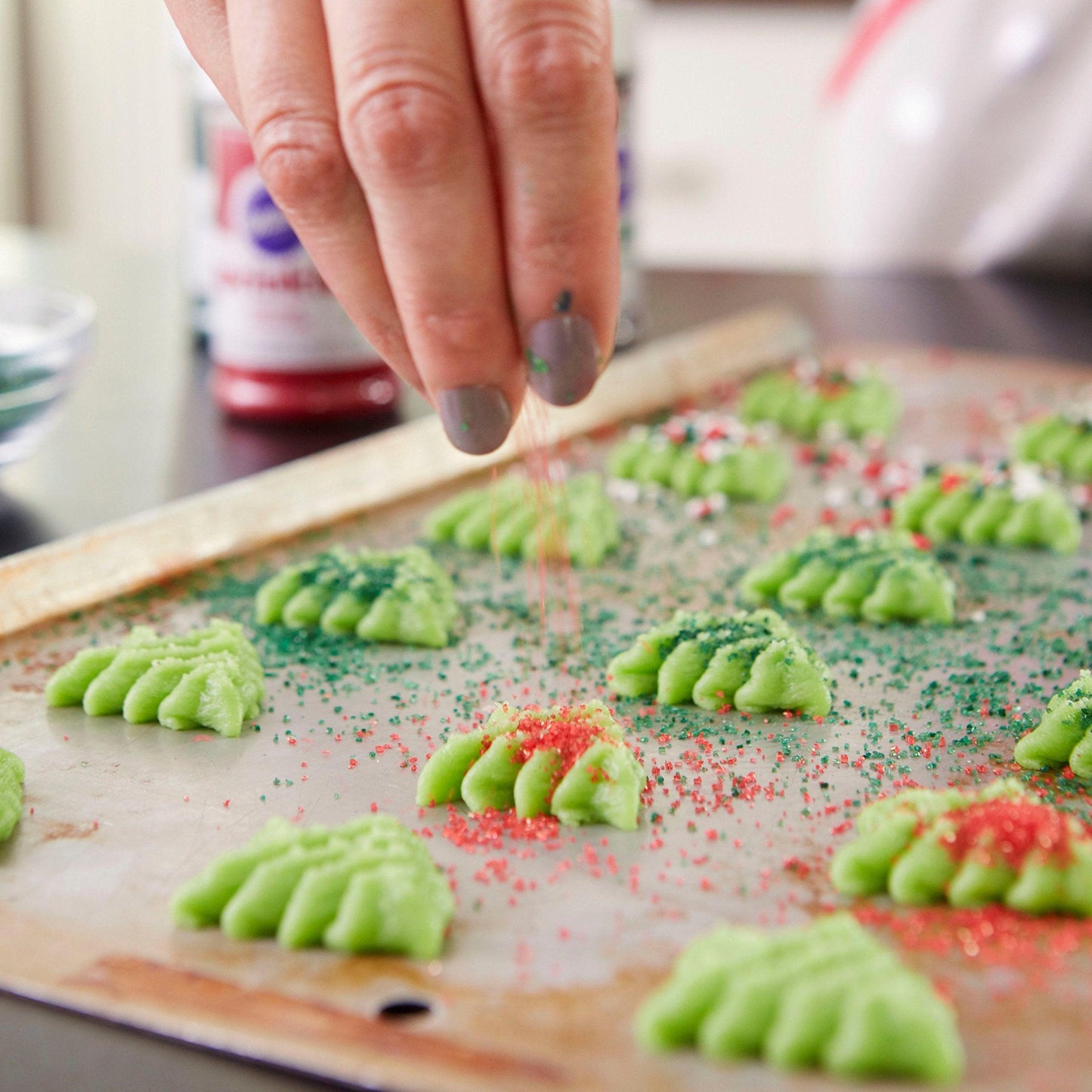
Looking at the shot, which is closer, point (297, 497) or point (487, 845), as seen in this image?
point (487, 845)

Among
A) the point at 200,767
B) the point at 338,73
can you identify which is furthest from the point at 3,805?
the point at 338,73

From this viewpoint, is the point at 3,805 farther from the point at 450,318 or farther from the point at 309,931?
the point at 450,318

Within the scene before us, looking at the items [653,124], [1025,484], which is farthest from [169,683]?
[653,124]

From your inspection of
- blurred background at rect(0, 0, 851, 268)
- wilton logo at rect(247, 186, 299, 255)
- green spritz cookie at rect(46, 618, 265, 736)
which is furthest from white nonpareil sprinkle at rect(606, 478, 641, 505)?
blurred background at rect(0, 0, 851, 268)

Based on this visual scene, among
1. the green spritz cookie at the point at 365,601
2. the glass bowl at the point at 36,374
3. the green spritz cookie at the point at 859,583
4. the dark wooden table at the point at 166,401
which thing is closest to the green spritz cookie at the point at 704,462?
the green spritz cookie at the point at 859,583

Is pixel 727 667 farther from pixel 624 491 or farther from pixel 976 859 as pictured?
pixel 624 491
